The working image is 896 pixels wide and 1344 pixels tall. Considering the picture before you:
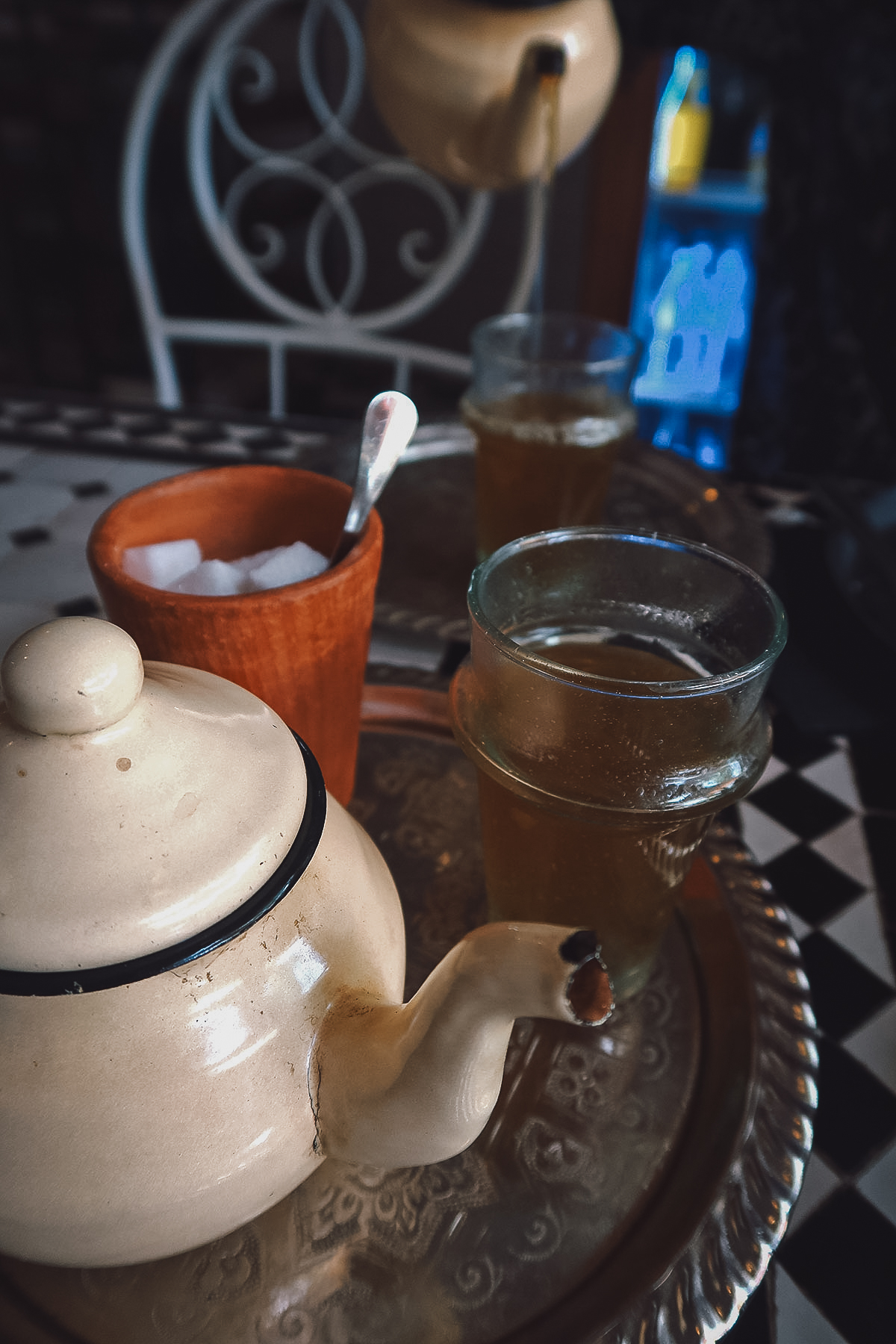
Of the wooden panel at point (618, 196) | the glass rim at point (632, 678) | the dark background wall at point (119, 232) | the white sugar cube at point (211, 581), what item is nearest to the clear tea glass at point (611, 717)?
the glass rim at point (632, 678)

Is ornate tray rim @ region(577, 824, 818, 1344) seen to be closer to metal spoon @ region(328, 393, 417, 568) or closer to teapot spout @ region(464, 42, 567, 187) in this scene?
metal spoon @ region(328, 393, 417, 568)

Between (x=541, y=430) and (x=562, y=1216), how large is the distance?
→ 545 mm

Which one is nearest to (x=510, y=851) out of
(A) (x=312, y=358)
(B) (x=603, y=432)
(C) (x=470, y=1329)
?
(C) (x=470, y=1329)

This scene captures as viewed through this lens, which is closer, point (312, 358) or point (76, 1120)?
point (76, 1120)

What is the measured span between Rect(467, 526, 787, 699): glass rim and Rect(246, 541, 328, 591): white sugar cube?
Result: 81 millimetres

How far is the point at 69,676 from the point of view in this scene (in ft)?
0.81

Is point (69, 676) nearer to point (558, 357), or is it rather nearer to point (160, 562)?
point (160, 562)

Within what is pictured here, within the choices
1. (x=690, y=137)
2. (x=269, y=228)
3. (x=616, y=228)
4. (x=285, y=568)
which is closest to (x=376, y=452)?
(x=285, y=568)

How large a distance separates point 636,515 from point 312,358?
224 centimetres

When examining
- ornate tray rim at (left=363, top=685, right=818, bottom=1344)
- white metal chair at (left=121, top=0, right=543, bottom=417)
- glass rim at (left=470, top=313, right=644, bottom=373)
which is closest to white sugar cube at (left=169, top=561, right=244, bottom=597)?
ornate tray rim at (left=363, top=685, right=818, bottom=1344)

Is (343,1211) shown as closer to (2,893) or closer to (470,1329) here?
(470,1329)

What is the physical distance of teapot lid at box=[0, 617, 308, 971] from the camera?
9.8 inches

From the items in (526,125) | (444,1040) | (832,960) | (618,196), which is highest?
(526,125)

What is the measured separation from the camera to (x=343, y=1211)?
1.12 ft
